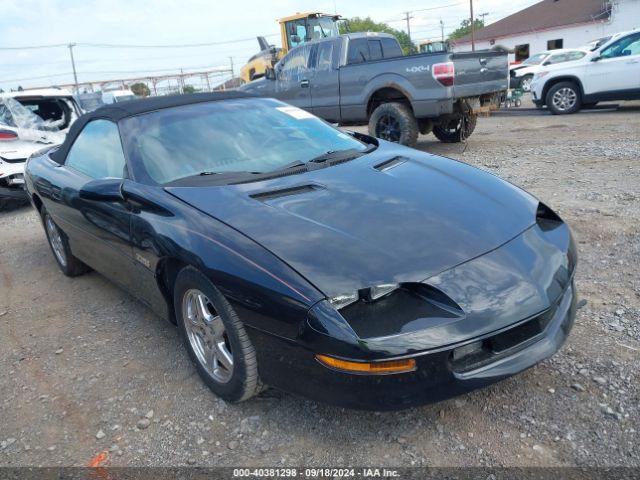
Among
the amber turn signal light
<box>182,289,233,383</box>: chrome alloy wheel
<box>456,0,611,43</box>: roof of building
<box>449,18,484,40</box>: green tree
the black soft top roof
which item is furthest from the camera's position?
<box>449,18,484,40</box>: green tree

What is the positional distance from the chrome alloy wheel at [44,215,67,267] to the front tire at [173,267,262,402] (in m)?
2.24

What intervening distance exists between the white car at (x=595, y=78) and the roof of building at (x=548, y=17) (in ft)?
89.1

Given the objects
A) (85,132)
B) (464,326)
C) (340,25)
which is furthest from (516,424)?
(340,25)

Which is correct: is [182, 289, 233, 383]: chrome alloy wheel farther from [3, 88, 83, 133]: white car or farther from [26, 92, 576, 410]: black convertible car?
[3, 88, 83, 133]: white car

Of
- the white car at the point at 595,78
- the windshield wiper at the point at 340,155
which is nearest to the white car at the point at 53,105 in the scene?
the windshield wiper at the point at 340,155

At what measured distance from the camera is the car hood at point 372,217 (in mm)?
2111

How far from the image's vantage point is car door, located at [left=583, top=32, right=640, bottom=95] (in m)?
10.9

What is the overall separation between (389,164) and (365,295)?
1.32 metres

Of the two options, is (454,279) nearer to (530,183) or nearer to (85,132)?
(85,132)

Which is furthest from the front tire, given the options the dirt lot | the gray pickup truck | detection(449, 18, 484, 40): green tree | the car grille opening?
detection(449, 18, 484, 40): green tree

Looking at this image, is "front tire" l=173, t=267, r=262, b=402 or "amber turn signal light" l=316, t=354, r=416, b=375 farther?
"front tire" l=173, t=267, r=262, b=402

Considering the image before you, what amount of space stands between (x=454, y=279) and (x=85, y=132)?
3.07m

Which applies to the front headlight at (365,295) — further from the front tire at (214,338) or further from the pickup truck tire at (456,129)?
the pickup truck tire at (456,129)

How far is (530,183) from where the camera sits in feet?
19.9
